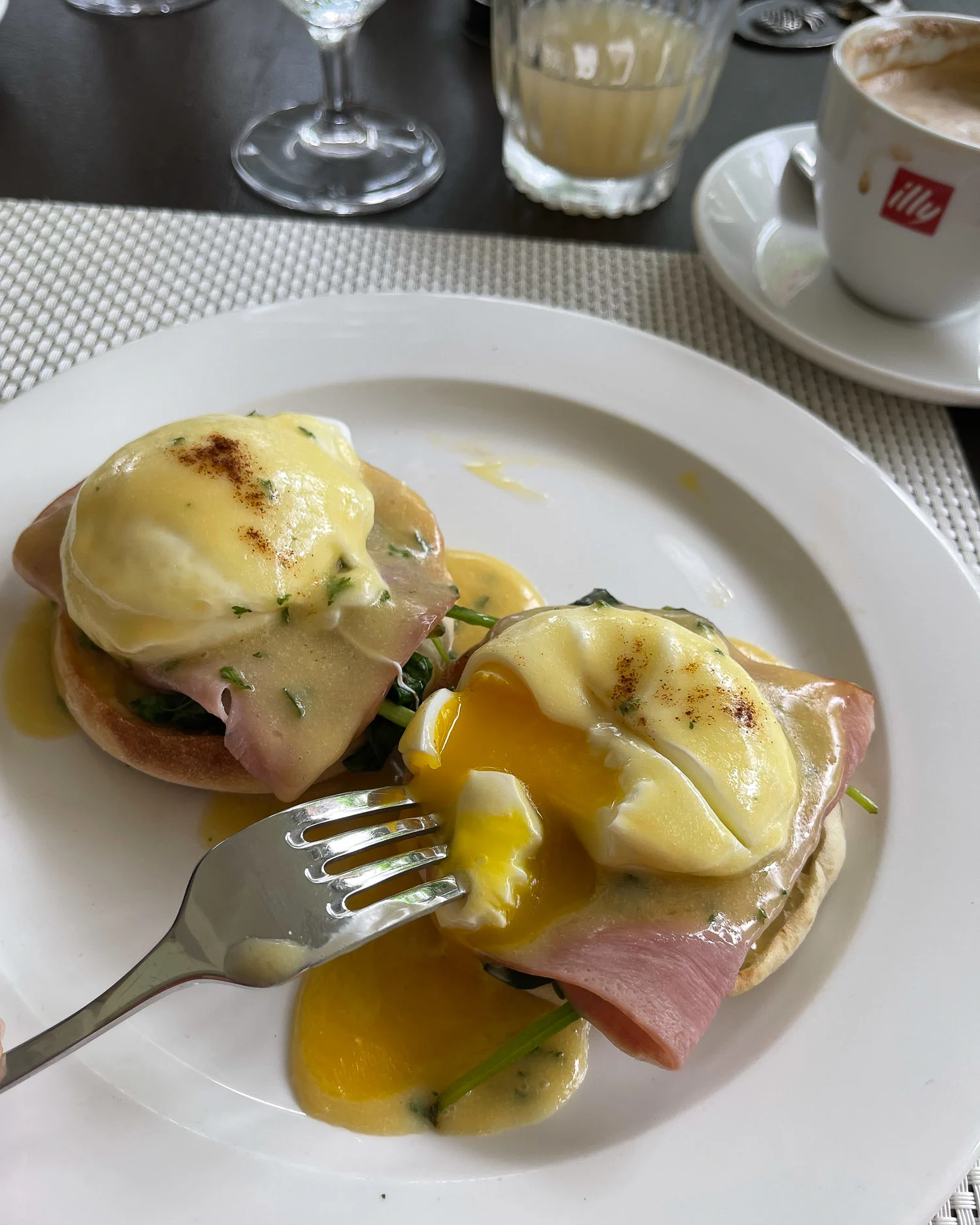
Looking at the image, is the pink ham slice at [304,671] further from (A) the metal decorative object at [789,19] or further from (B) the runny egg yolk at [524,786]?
(A) the metal decorative object at [789,19]

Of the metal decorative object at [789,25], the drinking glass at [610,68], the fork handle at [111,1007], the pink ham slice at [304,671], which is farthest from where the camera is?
the metal decorative object at [789,25]

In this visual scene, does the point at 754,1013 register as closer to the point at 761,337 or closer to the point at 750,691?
the point at 750,691

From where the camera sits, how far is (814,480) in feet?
6.25

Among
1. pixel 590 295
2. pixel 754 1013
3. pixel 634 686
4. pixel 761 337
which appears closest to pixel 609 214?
pixel 590 295

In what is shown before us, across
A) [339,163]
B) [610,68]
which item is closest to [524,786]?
[610,68]

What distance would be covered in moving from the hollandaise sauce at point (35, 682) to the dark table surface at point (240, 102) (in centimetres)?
148

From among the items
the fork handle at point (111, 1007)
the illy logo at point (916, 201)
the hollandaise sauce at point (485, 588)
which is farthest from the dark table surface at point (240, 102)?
the fork handle at point (111, 1007)

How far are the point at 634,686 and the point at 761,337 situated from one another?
144cm

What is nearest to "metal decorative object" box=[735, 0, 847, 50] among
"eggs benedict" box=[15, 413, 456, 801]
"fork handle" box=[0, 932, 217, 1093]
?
"eggs benedict" box=[15, 413, 456, 801]

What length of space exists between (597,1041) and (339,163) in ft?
8.33

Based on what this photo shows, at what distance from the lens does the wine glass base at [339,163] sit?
8.70 feet

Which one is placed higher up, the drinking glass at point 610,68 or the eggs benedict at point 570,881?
the drinking glass at point 610,68

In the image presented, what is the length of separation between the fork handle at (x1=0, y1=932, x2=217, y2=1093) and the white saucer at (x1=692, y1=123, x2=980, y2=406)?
1.85 m

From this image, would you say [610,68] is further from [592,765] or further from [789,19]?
[592,765]
